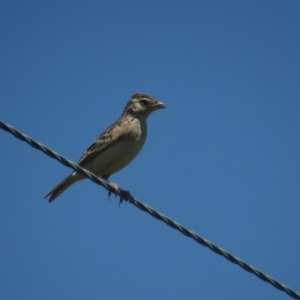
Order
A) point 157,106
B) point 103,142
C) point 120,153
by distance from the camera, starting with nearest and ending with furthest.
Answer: point 120,153
point 103,142
point 157,106

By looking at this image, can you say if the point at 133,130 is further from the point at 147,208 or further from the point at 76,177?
the point at 147,208

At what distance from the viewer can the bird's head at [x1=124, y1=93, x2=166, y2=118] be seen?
39.7 ft

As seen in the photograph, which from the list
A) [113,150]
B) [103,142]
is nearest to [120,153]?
[113,150]

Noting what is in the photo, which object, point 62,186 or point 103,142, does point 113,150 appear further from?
point 62,186

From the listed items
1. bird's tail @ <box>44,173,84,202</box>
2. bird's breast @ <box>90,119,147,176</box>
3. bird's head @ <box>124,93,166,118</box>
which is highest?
bird's head @ <box>124,93,166,118</box>

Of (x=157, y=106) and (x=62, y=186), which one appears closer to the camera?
Answer: (x=62, y=186)

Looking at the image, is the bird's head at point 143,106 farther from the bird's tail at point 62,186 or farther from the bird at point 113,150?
the bird's tail at point 62,186

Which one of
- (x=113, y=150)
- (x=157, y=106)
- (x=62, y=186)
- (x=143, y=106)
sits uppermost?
(x=157, y=106)

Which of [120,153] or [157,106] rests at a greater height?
[157,106]

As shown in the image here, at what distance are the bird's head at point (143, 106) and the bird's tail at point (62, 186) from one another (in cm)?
163

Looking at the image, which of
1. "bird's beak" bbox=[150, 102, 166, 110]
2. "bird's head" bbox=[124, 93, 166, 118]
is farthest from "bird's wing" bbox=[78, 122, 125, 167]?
"bird's beak" bbox=[150, 102, 166, 110]

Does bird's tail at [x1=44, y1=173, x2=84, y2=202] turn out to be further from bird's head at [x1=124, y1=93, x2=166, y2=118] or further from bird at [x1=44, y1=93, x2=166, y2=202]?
bird's head at [x1=124, y1=93, x2=166, y2=118]

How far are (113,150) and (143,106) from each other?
1356 millimetres

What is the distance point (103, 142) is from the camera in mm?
11445
